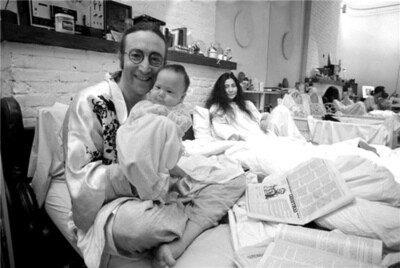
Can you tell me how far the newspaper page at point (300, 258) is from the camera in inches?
26.2

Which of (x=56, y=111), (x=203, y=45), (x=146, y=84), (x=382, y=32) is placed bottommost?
(x=56, y=111)

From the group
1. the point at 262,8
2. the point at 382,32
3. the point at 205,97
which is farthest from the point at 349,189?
the point at 382,32

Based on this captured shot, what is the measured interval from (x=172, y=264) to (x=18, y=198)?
889 mm

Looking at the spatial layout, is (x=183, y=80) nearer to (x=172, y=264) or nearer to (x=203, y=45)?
(x=172, y=264)

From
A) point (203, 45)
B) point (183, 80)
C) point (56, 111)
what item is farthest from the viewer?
point (203, 45)

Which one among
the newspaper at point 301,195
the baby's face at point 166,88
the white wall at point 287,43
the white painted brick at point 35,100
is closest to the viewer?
the newspaper at point 301,195

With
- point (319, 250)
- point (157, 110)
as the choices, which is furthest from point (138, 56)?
point (319, 250)

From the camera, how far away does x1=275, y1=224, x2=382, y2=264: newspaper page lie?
71 cm

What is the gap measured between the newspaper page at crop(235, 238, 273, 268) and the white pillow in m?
1.66

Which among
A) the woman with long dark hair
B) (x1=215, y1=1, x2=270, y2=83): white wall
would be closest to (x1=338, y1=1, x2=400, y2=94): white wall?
(x1=215, y1=1, x2=270, y2=83): white wall

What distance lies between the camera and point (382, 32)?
4.13 metres

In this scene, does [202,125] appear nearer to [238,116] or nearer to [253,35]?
[238,116]

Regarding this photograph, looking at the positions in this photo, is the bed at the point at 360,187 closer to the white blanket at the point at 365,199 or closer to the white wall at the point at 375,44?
the white blanket at the point at 365,199

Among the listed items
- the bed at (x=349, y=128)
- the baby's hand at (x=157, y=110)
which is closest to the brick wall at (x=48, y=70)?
the baby's hand at (x=157, y=110)
